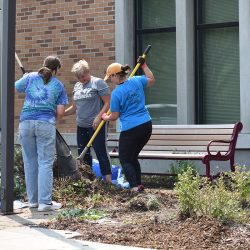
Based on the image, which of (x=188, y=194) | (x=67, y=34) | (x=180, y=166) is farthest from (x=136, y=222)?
(x=67, y=34)

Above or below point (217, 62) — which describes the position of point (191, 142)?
below

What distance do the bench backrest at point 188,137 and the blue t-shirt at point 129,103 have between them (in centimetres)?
198

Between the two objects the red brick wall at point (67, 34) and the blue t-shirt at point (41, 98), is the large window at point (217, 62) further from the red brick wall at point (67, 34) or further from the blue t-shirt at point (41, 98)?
the blue t-shirt at point (41, 98)

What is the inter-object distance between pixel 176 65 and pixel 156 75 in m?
0.52

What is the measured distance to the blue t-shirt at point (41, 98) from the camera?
8586mm

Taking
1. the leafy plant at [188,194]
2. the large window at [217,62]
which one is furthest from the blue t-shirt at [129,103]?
the large window at [217,62]

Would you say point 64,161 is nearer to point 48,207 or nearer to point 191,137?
point 48,207

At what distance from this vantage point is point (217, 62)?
1166 cm

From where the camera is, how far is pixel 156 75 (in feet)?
40.0

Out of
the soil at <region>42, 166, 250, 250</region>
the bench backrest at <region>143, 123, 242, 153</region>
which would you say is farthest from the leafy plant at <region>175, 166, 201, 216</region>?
the bench backrest at <region>143, 123, 242, 153</region>

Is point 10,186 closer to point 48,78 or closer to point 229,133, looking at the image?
point 48,78

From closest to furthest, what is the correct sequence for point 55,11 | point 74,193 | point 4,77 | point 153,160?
point 4,77 → point 74,193 → point 153,160 → point 55,11

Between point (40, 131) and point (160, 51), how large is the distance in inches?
165

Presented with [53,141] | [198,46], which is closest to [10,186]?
[53,141]
